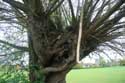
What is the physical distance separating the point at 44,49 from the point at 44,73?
0.37 metres

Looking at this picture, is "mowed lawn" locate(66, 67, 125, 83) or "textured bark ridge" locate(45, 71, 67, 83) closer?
"textured bark ridge" locate(45, 71, 67, 83)

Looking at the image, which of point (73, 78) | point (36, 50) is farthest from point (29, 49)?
point (73, 78)

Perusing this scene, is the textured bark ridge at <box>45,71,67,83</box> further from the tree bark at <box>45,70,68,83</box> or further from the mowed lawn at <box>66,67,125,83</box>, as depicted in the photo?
the mowed lawn at <box>66,67,125,83</box>

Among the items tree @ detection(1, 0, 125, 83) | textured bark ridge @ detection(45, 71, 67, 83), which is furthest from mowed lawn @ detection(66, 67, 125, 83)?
tree @ detection(1, 0, 125, 83)

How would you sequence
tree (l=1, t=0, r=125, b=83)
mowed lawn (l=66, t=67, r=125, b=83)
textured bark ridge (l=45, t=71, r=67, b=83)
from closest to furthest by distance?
tree (l=1, t=0, r=125, b=83), textured bark ridge (l=45, t=71, r=67, b=83), mowed lawn (l=66, t=67, r=125, b=83)

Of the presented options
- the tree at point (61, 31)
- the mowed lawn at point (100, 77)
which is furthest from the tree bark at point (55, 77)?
the mowed lawn at point (100, 77)

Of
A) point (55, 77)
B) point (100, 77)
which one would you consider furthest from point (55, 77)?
point (100, 77)

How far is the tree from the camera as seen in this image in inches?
151

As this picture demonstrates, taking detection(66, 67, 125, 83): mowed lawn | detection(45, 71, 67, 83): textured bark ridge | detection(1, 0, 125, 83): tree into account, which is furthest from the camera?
detection(66, 67, 125, 83): mowed lawn

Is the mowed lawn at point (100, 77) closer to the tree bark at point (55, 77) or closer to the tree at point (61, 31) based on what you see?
the tree bark at point (55, 77)

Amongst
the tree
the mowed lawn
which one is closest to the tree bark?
the tree

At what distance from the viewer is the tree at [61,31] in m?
3.84

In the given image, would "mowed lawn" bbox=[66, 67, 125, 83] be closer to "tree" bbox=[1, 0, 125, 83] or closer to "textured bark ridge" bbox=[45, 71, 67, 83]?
"textured bark ridge" bbox=[45, 71, 67, 83]

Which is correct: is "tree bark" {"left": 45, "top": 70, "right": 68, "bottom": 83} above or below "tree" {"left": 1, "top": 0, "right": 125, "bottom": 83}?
below
